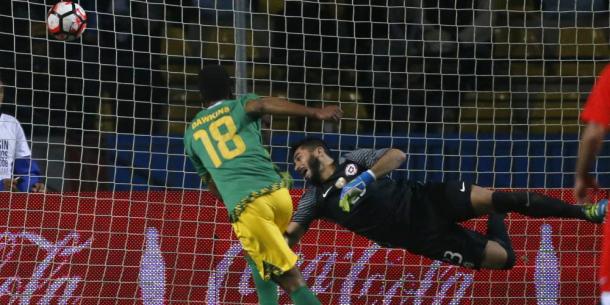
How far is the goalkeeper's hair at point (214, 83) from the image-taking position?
782cm

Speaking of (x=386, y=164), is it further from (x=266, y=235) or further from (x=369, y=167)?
(x=266, y=235)

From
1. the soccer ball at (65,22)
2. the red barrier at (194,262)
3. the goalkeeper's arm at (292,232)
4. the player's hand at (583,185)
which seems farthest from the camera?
the red barrier at (194,262)

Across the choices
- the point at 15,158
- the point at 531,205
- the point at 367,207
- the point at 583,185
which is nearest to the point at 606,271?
the point at 583,185

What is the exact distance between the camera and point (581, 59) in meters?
11.6

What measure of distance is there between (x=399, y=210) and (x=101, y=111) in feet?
12.1

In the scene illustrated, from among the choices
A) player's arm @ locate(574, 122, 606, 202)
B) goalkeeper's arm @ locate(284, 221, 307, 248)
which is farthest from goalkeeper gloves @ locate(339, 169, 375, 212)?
player's arm @ locate(574, 122, 606, 202)

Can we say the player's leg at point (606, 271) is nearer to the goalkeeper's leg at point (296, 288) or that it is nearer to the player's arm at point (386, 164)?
the goalkeeper's leg at point (296, 288)

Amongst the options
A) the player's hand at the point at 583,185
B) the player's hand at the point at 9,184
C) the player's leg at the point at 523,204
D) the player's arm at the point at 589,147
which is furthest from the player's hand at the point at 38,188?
the player's arm at the point at 589,147

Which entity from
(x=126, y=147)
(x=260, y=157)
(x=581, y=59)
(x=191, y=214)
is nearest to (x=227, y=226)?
(x=191, y=214)

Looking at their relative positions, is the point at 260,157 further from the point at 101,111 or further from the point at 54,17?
the point at 101,111

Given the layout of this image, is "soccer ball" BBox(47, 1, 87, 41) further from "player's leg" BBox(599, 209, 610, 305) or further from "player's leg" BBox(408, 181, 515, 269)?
"player's leg" BBox(599, 209, 610, 305)

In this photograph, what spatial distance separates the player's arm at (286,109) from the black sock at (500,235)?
6.49ft

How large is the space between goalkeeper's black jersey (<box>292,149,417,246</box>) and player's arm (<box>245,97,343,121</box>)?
957 mm

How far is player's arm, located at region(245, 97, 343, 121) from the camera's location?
275 inches
